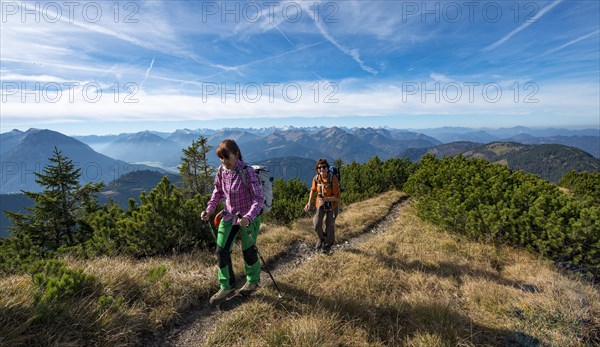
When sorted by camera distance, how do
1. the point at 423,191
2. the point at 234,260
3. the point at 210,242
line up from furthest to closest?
the point at 423,191
the point at 210,242
the point at 234,260

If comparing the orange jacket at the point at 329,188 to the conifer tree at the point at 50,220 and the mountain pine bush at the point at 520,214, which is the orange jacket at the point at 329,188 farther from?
the conifer tree at the point at 50,220

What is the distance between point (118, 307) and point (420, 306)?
509 centimetres

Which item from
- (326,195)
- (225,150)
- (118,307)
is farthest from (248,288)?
(326,195)

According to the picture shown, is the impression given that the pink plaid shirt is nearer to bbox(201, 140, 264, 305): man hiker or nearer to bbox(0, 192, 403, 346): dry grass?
bbox(201, 140, 264, 305): man hiker

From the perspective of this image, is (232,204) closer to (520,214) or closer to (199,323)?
(199,323)

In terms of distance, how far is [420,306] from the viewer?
16.1 feet

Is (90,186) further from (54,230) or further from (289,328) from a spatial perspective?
(289,328)

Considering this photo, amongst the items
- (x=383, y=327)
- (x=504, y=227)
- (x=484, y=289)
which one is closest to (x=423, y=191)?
(x=504, y=227)

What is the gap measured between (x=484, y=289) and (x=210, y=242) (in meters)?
6.81

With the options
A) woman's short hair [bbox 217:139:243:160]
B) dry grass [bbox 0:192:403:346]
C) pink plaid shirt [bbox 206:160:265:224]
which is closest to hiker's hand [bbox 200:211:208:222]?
pink plaid shirt [bbox 206:160:265:224]

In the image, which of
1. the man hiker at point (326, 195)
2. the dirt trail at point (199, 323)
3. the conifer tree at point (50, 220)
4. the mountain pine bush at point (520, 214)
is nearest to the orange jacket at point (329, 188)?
the man hiker at point (326, 195)

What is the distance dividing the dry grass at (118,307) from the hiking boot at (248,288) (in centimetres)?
77

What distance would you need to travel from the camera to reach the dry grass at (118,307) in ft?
11.3

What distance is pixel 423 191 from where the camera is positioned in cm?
1316
